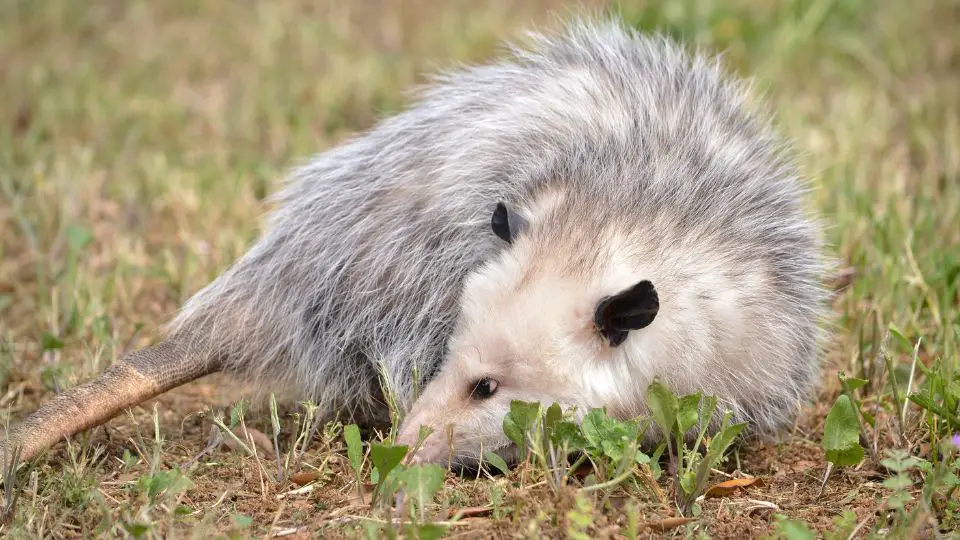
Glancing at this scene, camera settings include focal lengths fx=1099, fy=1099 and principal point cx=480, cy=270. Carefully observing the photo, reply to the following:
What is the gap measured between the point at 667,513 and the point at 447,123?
1065 mm

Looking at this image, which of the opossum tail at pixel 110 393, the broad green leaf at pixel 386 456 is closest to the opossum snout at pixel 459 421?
the broad green leaf at pixel 386 456

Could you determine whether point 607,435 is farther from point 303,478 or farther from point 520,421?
point 303,478

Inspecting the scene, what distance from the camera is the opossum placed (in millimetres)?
2049

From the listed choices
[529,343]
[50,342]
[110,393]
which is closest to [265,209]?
[50,342]

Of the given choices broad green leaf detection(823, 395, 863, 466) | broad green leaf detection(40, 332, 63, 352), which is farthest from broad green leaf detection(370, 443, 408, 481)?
broad green leaf detection(40, 332, 63, 352)

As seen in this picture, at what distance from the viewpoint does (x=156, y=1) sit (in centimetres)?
520

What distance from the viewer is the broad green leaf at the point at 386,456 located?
6.19 feet

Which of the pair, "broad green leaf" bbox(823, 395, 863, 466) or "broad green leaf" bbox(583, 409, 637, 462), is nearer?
"broad green leaf" bbox(583, 409, 637, 462)

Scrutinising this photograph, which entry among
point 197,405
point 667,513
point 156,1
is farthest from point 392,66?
point 667,513

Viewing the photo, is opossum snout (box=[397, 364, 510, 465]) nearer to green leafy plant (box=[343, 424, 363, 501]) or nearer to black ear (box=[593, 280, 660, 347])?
green leafy plant (box=[343, 424, 363, 501])

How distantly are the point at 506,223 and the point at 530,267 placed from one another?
0.10 metres

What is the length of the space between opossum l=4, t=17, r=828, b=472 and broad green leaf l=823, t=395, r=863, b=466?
0.17 meters

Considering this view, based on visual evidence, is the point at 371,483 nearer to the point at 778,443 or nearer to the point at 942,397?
the point at 778,443

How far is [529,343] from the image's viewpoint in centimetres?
200
